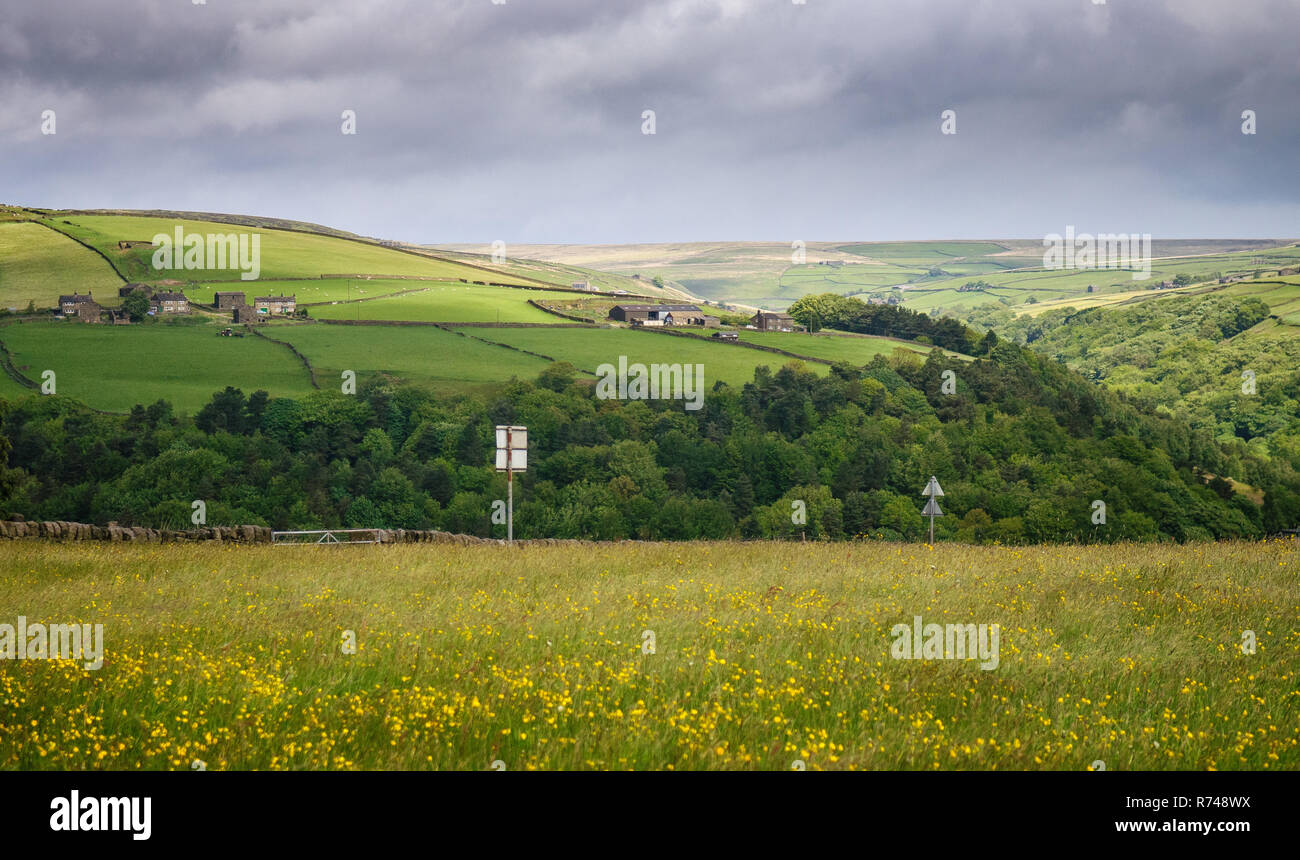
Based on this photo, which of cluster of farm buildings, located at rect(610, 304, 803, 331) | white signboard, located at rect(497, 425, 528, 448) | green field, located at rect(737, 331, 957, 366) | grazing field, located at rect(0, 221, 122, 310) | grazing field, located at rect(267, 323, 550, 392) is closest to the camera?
white signboard, located at rect(497, 425, 528, 448)

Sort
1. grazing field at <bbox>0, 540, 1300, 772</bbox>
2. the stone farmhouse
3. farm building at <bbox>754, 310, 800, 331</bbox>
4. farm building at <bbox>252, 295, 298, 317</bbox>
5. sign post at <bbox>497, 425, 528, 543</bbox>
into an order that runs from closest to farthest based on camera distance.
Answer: grazing field at <bbox>0, 540, 1300, 772</bbox>, sign post at <bbox>497, 425, 528, 543</bbox>, the stone farmhouse, farm building at <bbox>252, 295, 298, 317</bbox>, farm building at <bbox>754, 310, 800, 331</bbox>

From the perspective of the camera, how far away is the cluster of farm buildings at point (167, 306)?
126188mm

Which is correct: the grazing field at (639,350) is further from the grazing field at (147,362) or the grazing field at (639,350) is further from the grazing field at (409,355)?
the grazing field at (147,362)

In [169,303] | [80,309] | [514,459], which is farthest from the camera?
[169,303]

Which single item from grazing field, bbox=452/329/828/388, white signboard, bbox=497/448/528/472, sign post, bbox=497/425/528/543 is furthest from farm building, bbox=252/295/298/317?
white signboard, bbox=497/448/528/472

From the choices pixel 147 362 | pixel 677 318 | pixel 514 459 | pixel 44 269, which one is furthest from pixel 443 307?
pixel 514 459

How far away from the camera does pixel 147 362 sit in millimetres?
105062

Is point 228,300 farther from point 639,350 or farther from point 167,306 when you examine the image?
point 639,350

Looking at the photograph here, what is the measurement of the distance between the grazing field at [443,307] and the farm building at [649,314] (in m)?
10.9

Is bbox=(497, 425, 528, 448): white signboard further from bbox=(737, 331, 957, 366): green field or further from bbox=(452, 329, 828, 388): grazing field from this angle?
bbox=(737, 331, 957, 366): green field

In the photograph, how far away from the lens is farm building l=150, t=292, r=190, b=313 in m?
132

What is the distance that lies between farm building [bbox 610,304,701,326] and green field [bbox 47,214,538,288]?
4355 cm

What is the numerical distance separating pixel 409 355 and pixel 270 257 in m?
78.6

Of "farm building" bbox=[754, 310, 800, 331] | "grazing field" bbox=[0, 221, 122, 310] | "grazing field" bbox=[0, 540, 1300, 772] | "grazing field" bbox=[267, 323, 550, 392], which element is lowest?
"grazing field" bbox=[0, 540, 1300, 772]
